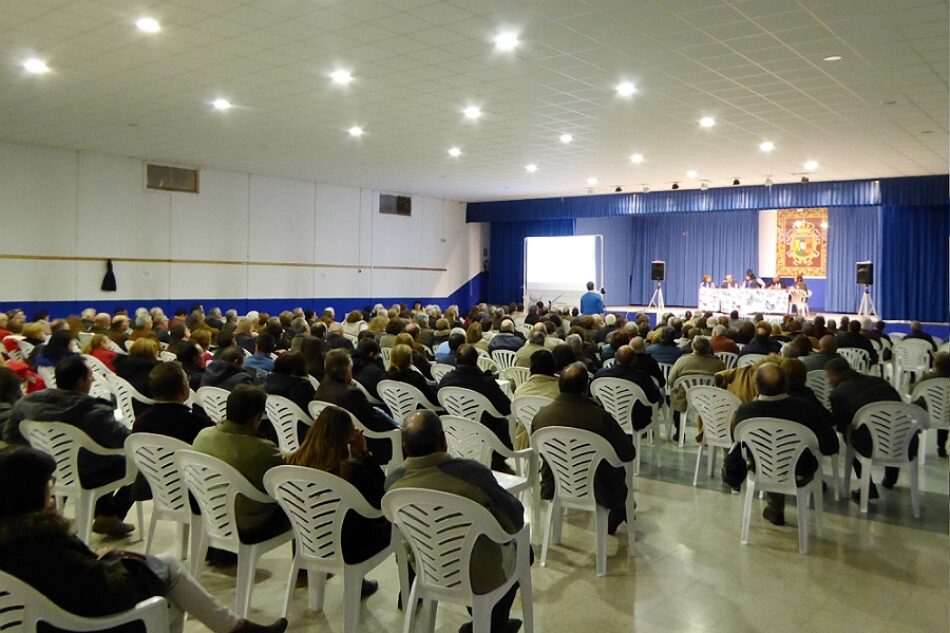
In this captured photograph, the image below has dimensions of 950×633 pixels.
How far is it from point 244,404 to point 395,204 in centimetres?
1637

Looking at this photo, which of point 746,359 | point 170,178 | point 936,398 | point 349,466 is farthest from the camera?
point 170,178

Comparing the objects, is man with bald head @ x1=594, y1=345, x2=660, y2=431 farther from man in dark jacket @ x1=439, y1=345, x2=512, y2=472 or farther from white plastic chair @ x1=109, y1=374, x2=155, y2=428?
white plastic chair @ x1=109, y1=374, x2=155, y2=428

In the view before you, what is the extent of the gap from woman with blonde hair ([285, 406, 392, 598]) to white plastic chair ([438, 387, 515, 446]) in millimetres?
1980

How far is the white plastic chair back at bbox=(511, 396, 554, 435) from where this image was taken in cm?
475

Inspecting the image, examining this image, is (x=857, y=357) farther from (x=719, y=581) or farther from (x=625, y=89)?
(x=719, y=581)

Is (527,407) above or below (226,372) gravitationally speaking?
below

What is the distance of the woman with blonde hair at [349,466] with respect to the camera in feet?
9.95

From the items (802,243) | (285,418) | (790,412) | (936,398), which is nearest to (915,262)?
(802,243)

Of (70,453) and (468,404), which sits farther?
(468,404)

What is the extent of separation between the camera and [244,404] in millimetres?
3238

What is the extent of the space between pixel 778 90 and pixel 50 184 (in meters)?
11.9

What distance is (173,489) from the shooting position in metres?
3.63

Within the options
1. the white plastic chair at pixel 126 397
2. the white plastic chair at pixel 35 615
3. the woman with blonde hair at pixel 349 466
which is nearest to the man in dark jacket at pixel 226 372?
the white plastic chair at pixel 126 397

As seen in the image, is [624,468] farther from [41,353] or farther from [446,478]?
[41,353]
